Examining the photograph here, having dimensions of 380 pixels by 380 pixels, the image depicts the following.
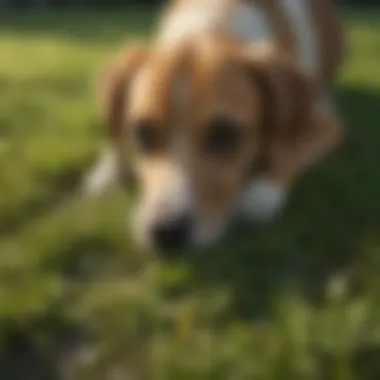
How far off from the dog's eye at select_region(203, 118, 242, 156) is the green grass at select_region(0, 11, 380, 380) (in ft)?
0.51

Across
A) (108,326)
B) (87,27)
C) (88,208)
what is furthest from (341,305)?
(87,27)

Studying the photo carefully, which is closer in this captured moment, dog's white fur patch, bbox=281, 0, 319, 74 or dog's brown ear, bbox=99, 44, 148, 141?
dog's brown ear, bbox=99, 44, 148, 141

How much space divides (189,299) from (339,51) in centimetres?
137

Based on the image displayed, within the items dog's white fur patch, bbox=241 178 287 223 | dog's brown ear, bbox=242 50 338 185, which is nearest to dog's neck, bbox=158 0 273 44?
dog's brown ear, bbox=242 50 338 185

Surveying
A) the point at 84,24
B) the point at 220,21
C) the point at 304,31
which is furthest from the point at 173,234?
the point at 84,24

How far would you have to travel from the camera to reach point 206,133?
172cm

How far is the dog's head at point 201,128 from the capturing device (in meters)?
1.65

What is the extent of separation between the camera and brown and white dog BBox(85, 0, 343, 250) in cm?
166

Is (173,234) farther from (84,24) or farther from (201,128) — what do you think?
(84,24)

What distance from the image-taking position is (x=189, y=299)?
1.48 meters

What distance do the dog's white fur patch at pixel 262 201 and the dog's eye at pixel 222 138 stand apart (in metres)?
0.10

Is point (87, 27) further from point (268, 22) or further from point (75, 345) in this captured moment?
point (75, 345)

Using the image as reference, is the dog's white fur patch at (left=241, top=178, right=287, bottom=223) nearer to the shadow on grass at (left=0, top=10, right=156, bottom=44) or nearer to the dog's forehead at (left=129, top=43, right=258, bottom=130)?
the dog's forehead at (left=129, top=43, right=258, bottom=130)

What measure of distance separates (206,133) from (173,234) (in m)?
0.21
